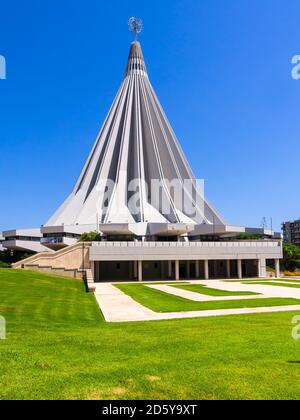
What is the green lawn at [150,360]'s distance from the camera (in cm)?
626

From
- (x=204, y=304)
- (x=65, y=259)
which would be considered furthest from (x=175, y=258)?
(x=204, y=304)

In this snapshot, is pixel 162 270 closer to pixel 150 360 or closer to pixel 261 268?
pixel 261 268

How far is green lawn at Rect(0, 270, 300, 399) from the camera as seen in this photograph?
20.5 ft

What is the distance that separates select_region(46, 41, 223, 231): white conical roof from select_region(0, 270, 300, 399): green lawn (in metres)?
53.1

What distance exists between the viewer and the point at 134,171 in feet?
259

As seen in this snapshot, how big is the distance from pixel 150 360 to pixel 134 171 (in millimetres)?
71694

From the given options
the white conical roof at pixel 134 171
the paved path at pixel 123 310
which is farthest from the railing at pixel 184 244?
the paved path at pixel 123 310

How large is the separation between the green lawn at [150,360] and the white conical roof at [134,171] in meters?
53.1

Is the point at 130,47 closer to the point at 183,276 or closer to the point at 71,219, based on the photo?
the point at 71,219

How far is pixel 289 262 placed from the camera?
6519cm

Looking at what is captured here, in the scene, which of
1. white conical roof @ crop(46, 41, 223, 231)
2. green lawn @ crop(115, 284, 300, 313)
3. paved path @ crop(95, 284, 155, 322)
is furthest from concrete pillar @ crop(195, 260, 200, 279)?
paved path @ crop(95, 284, 155, 322)

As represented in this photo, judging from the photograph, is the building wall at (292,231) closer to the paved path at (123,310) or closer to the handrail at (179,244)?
the handrail at (179,244)
